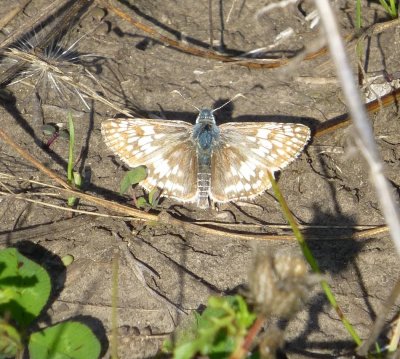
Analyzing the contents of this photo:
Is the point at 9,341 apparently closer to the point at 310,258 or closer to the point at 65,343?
the point at 65,343

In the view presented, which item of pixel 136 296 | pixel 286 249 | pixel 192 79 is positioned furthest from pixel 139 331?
pixel 192 79

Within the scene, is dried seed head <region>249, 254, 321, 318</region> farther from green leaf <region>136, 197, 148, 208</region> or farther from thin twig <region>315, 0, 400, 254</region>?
green leaf <region>136, 197, 148, 208</region>

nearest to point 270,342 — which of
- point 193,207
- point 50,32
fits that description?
point 193,207

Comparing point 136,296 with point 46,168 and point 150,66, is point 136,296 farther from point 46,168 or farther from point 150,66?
point 150,66

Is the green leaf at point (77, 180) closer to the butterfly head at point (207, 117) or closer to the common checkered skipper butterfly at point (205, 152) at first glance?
the common checkered skipper butterfly at point (205, 152)

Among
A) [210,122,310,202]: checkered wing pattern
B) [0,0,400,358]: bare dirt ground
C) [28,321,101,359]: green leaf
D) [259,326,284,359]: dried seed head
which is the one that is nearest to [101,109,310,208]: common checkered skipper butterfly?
[210,122,310,202]: checkered wing pattern
